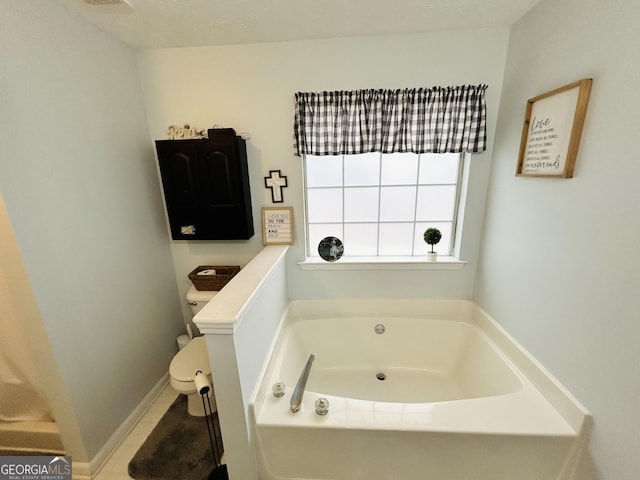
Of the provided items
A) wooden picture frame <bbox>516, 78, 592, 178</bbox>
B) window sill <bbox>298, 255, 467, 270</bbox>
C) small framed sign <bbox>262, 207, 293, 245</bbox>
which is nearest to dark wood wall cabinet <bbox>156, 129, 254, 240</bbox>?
small framed sign <bbox>262, 207, 293, 245</bbox>

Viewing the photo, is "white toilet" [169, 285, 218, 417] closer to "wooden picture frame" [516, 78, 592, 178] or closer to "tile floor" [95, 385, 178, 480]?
"tile floor" [95, 385, 178, 480]

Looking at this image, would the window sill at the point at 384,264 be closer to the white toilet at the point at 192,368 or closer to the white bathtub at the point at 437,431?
the white bathtub at the point at 437,431

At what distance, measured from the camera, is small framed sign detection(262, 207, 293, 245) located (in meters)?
1.89

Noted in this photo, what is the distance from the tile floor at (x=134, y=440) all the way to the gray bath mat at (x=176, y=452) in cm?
3

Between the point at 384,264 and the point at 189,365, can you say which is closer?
the point at 189,365

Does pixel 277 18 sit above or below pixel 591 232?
above

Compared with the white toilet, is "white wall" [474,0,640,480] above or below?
above

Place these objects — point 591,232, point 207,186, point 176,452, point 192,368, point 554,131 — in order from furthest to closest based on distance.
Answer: point 207,186
point 192,368
point 176,452
point 554,131
point 591,232

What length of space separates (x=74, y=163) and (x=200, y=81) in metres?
0.91

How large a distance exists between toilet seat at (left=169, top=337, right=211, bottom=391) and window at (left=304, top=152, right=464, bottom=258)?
103 cm

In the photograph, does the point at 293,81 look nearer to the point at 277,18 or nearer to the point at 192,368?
the point at 277,18

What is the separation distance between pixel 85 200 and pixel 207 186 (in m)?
0.63

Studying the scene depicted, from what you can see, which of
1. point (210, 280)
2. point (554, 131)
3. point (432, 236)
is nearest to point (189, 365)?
point (210, 280)

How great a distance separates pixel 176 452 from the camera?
1466mm
